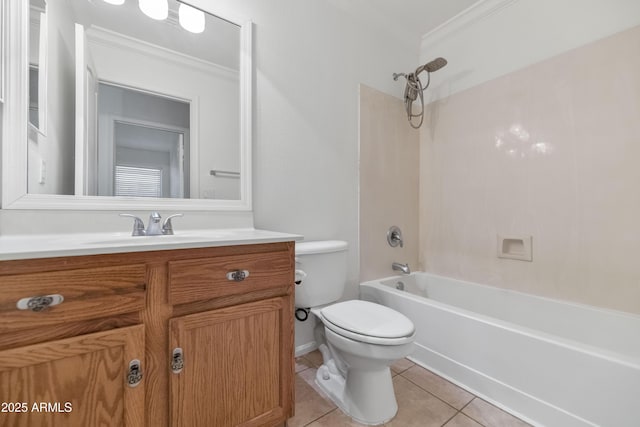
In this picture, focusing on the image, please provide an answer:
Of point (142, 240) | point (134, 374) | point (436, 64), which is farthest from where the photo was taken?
point (436, 64)

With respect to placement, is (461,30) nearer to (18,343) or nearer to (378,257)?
(378,257)

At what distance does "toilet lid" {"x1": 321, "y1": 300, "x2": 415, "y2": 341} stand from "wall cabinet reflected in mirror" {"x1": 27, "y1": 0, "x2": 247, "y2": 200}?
781mm

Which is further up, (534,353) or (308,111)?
(308,111)

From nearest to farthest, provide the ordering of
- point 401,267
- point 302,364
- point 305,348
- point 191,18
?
point 191,18 < point 302,364 < point 305,348 < point 401,267

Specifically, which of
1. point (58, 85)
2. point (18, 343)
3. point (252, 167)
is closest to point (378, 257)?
point (252, 167)

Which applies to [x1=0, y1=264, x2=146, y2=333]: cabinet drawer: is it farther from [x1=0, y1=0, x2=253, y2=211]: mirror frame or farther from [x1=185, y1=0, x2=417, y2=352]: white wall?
[x1=185, y1=0, x2=417, y2=352]: white wall

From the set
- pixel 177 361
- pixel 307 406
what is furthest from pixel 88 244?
pixel 307 406

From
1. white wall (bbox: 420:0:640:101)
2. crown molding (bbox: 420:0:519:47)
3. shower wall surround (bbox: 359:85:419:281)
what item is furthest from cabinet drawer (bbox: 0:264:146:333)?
crown molding (bbox: 420:0:519:47)

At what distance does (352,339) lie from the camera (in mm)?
1144

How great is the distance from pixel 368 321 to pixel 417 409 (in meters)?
0.48

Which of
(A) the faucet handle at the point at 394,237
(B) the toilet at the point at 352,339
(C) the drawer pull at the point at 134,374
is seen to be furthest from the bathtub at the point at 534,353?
(C) the drawer pull at the point at 134,374

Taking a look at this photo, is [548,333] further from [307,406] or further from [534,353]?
[307,406]

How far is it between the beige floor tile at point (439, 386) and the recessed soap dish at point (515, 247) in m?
0.91

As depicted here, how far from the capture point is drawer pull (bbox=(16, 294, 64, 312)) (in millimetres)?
643
